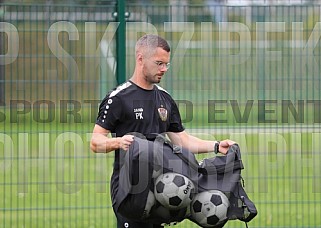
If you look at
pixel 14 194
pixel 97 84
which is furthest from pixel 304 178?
pixel 14 194

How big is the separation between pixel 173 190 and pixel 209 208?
1.17 ft

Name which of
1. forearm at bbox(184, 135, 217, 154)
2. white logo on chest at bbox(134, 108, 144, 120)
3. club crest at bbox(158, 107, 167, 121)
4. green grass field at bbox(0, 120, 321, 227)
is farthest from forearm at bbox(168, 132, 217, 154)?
green grass field at bbox(0, 120, 321, 227)

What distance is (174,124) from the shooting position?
Result: 25.0ft

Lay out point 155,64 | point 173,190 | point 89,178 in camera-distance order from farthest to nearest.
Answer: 1. point 89,178
2. point 155,64
3. point 173,190

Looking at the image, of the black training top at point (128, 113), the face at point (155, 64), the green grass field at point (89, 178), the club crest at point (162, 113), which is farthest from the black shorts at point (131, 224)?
the green grass field at point (89, 178)

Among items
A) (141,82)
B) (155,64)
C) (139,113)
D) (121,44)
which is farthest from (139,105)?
(121,44)

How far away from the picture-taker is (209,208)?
6902 millimetres

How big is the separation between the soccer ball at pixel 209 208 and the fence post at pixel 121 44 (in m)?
2.68

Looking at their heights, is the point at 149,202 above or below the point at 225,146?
below

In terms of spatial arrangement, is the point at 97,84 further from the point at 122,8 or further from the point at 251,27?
the point at 251,27

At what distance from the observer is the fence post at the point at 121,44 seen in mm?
9258

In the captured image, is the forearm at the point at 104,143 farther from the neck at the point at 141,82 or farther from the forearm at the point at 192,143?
the forearm at the point at 192,143

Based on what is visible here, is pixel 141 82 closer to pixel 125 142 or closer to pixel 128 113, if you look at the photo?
pixel 128 113

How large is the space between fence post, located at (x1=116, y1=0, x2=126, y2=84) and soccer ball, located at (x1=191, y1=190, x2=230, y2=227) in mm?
2677
